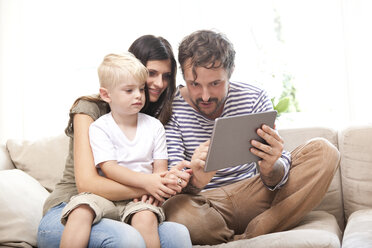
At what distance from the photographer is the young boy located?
1.62 meters

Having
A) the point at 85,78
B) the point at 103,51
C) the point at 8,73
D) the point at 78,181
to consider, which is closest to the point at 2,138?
the point at 8,73

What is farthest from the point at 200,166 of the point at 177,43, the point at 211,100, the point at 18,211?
the point at 177,43

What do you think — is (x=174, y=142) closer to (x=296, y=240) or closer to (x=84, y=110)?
(x=84, y=110)

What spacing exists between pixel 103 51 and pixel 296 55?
1.51m

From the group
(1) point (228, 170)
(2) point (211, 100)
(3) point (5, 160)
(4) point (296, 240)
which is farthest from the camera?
(3) point (5, 160)

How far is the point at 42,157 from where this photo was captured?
7.84 feet

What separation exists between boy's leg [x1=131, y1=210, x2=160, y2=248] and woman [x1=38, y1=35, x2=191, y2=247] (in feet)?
0.11

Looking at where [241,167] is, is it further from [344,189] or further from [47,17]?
[47,17]

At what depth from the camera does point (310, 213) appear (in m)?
2.12

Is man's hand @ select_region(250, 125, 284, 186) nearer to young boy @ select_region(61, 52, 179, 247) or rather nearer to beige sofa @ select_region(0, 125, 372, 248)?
beige sofa @ select_region(0, 125, 372, 248)

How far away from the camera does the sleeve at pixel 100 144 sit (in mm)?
1721

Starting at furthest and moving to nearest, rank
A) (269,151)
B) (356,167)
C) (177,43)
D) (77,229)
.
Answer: (177,43)
(356,167)
(269,151)
(77,229)

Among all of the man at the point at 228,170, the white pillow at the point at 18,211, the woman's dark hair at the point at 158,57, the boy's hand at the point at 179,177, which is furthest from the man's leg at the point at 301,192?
the white pillow at the point at 18,211

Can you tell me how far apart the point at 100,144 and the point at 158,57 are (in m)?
0.46
